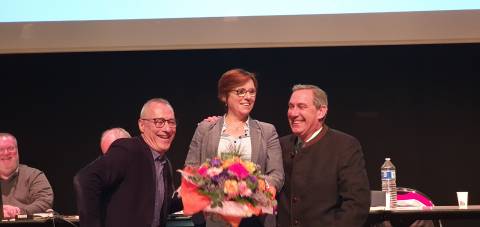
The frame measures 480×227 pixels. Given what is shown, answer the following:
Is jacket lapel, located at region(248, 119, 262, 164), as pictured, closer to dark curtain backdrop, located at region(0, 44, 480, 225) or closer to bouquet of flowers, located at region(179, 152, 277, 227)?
bouquet of flowers, located at region(179, 152, 277, 227)

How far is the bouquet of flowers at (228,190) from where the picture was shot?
11.5 ft

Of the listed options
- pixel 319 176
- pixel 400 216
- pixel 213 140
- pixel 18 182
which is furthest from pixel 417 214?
pixel 18 182

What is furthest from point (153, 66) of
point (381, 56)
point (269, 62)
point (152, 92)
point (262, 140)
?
point (262, 140)

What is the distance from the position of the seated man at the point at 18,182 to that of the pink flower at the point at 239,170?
2819 mm

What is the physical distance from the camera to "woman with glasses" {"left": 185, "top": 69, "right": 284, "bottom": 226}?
3.97 meters

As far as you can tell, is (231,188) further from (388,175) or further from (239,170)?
(388,175)

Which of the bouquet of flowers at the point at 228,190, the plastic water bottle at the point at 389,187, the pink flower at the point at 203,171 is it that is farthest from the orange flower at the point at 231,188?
the plastic water bottle at the point at 389,187

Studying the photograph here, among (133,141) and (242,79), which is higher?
(242,79)

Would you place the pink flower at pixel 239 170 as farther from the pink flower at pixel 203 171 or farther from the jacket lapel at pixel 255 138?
the jacket lapel at pixel 255 138

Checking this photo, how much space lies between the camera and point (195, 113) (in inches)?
290

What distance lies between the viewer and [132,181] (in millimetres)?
3785

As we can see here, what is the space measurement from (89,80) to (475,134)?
3.59m

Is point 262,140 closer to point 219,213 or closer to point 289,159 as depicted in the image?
point 289,159

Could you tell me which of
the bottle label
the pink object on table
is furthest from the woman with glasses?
the pink object on table
